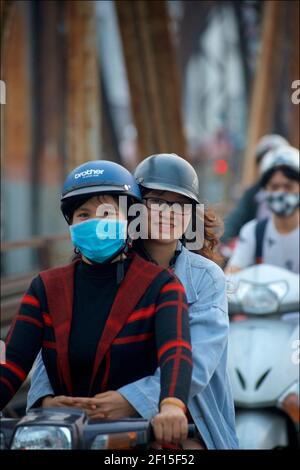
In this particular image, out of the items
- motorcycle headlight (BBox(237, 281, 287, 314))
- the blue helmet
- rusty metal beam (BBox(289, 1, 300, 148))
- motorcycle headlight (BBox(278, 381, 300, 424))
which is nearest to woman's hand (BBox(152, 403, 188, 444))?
the blue helmet

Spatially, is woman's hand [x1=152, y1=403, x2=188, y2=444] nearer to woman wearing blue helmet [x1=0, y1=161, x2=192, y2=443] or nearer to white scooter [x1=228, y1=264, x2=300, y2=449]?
woman wearing blue helmet [x1=0, y1=161, x2=192, y2=443]

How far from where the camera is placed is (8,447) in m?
2.51

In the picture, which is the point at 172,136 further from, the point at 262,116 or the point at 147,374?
the point at 147,374

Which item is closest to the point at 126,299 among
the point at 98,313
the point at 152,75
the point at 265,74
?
the point at 98,313

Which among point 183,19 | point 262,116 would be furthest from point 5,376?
point 183,19

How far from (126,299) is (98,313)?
8 centimetres

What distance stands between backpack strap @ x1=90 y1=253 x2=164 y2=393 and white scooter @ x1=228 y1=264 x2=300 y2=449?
181 centimetres

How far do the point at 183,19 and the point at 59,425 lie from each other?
25.6 metres

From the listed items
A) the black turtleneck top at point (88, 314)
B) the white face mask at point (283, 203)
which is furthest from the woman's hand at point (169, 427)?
the white face mask at point (283, 203)

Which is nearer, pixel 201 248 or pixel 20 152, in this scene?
pixel 201 248

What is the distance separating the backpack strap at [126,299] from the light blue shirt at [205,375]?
0.13 metres

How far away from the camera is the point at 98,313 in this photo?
115 inches

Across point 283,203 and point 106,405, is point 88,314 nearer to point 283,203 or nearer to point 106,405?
point 106,405

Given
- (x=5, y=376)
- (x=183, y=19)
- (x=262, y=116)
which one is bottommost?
(x=5, y=376)
